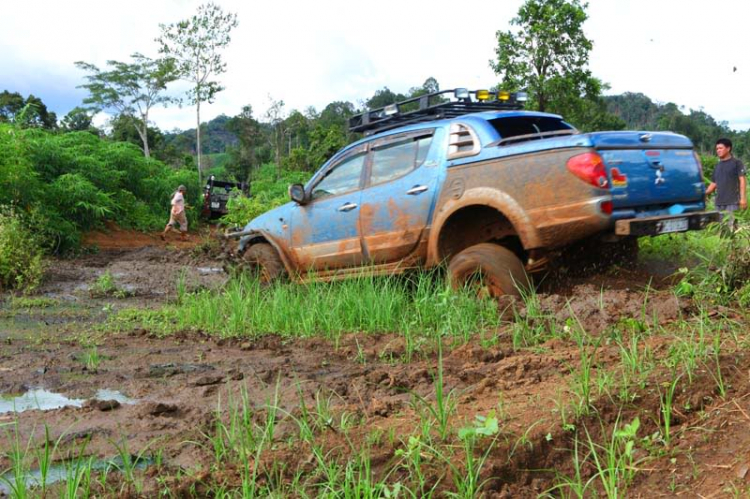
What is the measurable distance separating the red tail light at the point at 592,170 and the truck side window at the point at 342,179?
256cm

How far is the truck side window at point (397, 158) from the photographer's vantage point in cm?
681

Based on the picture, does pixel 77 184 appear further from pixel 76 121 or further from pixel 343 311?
pixel 76 121

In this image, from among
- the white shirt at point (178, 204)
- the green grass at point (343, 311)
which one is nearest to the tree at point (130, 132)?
the white shirt at point (178, 204)

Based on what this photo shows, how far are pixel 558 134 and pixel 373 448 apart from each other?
Result: 3.98 meters

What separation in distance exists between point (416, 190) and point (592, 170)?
1.76m

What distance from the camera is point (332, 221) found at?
294 inches

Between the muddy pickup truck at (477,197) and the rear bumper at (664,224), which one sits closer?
the rear bumper at (664,224)

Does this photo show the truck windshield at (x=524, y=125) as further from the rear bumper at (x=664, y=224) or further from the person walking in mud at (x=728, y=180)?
the person walking in mud at (x=728, y=180)

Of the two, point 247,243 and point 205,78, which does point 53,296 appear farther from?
point 205,78

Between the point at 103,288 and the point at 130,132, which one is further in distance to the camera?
the point at 130,132

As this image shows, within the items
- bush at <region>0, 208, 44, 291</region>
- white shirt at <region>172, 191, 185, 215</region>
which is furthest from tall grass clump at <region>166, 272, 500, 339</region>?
white shirt at <region>172, 191, 185, 215</region>

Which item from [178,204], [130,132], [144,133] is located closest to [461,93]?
[178,204]

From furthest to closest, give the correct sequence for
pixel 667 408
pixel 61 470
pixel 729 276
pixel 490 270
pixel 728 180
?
pixel 728 180 < pixel 490 270 < pixel 729 276 < pixel 61 470 < pixel 667 408

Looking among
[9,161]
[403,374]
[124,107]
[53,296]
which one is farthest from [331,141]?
[403,374]
